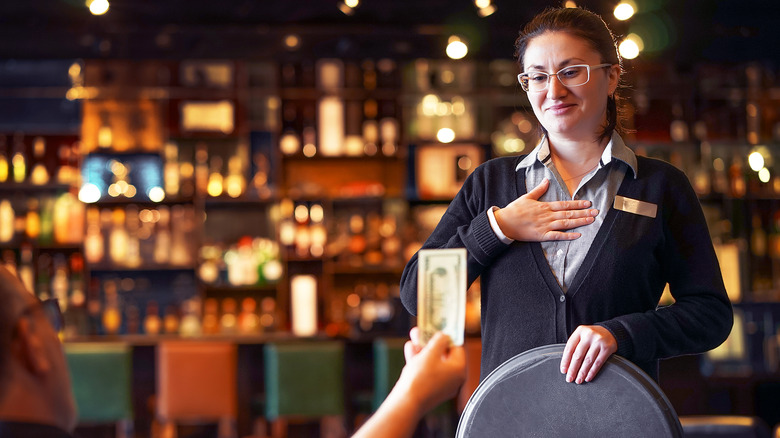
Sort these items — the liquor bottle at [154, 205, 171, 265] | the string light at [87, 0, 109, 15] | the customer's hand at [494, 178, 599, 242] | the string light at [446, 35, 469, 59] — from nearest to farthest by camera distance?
the customer's hand at [494, 178, 599, 242]
the string light at [87, 0, 109, 15]
the string light at [446, 35, 469, 59]
the liquor bottle at [154, 205, 171, 265]

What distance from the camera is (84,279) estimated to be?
5902 mm

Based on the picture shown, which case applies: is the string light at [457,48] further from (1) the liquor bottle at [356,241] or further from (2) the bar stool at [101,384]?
(2) the bar stool at [101,384]

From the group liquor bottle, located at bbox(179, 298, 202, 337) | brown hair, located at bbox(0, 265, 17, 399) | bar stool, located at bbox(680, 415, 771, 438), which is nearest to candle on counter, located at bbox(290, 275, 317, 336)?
liquor bottle, located at bbox(179, 298, 202, 337)

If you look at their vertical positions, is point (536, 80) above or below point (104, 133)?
below

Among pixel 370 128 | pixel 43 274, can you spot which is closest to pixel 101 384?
pixel 43 274

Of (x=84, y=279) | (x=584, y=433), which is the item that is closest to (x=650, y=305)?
(x=584, y=433)

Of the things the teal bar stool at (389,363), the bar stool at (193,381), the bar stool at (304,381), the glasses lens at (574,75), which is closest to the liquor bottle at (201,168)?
the bar stool at (193,381)

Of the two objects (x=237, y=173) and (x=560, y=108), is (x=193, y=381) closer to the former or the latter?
(x=237, y=173)

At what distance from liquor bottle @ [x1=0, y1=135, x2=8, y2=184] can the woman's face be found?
5480 mm

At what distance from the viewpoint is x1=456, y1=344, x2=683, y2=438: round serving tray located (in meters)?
1.15

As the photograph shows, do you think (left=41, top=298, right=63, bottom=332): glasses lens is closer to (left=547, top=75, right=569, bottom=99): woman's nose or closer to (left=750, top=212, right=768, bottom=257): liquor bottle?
(left=547, top=75, right=569, bottom=99): woman's nose

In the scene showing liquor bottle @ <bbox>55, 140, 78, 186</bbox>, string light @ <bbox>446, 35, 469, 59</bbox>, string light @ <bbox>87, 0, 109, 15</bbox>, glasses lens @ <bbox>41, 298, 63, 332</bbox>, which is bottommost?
glasses lens @ <bbox>41, 298, 63, 332</bbox>

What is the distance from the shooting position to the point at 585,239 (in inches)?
52.5

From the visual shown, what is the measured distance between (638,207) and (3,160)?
566 cm
